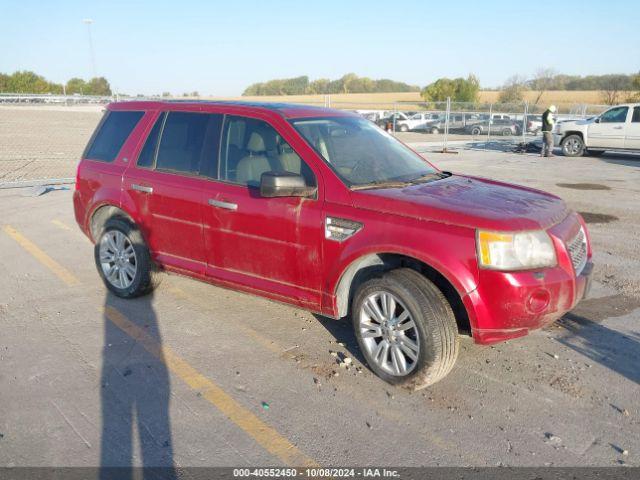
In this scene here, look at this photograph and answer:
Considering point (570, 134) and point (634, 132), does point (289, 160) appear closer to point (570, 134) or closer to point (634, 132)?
point (634, 132)

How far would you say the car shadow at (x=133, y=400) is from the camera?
2908 millimetres

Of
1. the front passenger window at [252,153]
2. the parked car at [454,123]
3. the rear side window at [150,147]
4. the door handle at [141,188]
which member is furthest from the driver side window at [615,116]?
the door handle at [141,188]

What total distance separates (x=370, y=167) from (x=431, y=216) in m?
0.95

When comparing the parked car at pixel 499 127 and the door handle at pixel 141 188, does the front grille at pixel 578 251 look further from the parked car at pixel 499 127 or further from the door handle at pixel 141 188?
the parked car at pixel 499 127

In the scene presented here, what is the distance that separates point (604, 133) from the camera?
18.1 m

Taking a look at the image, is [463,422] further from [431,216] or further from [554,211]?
[554,211]

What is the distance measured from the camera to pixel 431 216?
137 inches

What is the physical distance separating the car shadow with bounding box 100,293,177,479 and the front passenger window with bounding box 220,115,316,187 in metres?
1.50

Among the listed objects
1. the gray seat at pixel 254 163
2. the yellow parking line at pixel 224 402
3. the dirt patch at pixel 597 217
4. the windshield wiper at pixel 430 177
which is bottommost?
the yellow parking line at pixel 224 402

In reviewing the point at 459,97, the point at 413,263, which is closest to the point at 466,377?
the point at 413,263

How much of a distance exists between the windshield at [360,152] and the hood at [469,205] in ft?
0.84

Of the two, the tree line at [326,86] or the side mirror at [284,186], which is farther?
the tree line at [326,86]

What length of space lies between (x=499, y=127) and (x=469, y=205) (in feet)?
88.0

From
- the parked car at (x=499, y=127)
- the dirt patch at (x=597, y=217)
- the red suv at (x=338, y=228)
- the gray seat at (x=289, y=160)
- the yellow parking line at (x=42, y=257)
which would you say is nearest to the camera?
the red suv at (x=338, y=228)
